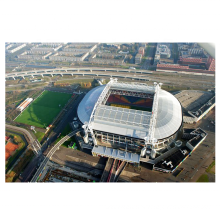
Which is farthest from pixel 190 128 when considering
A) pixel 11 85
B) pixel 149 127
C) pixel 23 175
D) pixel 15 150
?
pixel 11 85

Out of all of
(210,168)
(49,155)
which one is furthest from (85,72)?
(210,168)

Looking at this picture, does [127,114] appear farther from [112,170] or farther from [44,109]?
[44,109]

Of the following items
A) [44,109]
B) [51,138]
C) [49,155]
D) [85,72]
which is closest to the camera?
[49,155]

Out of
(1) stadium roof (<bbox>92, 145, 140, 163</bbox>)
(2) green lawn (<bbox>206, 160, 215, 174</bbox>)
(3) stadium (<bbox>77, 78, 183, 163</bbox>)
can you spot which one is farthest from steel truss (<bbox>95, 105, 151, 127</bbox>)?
(2) green lawn (<bbox>206, 160, 215, 174</bbox>)

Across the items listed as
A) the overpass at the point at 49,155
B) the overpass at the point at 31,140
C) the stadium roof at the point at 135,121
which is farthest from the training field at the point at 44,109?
the stadium roof at the point at 135,121

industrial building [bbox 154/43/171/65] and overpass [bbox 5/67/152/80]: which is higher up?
industrial building [bbox 154/43/171/65]

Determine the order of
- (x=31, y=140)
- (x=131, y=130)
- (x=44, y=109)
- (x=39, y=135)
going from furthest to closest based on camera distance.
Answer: (x=44, y=109)
(x=39, y=135)
(x=31, y=140)
(x=131, y=130)

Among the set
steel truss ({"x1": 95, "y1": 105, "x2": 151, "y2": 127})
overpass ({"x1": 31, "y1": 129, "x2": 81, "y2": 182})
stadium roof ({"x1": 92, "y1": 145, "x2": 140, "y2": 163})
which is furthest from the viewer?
overpass ({"x1": 31, "y1": 129, "x2": 81, "y2": 182})

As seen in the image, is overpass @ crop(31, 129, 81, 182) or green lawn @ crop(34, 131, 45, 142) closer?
overpass @ crop(31, 129, 81, 182)

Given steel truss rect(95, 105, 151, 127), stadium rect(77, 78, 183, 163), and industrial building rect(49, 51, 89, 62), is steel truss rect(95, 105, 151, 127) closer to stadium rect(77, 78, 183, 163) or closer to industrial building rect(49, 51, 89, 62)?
stadium rect(77, 78, 183, 163)

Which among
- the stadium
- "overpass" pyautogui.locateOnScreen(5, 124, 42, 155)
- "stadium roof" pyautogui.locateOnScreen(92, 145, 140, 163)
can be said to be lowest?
"overpass" pyautogui.locateOnScreen(5, 124, 42, 155)

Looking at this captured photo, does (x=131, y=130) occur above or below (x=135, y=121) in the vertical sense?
below
